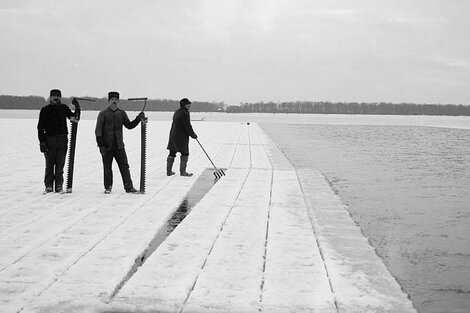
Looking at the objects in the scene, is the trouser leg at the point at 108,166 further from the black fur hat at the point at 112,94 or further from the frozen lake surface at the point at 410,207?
the black fur hat at the point at 112,94

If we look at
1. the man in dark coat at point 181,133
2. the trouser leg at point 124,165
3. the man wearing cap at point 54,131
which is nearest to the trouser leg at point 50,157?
the man wearing cap at point 54,131

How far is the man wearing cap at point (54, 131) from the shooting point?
843 centimetres

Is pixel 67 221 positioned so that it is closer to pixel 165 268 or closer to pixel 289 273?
pixel 165 268

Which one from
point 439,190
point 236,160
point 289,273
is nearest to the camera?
point 289,273

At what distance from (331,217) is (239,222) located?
1.49 meters

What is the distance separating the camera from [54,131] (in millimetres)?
8461

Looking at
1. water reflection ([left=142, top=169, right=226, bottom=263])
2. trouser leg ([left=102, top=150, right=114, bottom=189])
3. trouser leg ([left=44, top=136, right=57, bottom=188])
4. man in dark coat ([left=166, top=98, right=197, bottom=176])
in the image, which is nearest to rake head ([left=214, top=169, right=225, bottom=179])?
water reflection ([left=142, top=169, right=226, bottom=263])

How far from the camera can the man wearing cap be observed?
843 cm

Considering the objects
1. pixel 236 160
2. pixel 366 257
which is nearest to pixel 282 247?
pixel 366 257

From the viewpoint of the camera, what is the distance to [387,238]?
20.9ft

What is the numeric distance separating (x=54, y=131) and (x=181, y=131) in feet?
11.4

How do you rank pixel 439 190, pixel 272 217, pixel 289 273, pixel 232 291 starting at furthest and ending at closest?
pixel 439 190 → pixel 272 217 → pixel 289 273 → pixel 232 291

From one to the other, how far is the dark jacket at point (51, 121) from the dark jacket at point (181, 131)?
10.3 feet

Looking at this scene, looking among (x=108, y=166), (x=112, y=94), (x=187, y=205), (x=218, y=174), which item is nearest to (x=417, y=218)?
(x=187, y=205)
